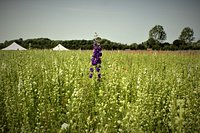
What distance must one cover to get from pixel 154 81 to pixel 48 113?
7.25ft

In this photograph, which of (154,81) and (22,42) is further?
(22,42)

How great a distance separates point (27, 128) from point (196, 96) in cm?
246

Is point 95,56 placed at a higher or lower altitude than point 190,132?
higher

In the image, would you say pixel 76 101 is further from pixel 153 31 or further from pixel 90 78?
pixel 153 31

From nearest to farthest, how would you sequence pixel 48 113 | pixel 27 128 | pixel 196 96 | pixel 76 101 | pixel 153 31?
1. pixel 27 128
2. pixel 76 101
3. pixel 48 113
4. pixel 196 96
5. pixel 153 31

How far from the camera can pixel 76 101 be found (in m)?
2.88

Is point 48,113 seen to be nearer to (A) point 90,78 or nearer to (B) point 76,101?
(B) point 76,101

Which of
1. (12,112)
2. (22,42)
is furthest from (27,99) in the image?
(22,42)

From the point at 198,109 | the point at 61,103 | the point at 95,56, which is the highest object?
the point at 95,56

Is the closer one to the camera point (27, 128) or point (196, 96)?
point (27, 128)

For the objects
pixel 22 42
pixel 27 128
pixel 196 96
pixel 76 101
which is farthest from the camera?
pixel 22 42

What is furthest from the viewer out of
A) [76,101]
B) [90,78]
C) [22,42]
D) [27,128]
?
[22,42]

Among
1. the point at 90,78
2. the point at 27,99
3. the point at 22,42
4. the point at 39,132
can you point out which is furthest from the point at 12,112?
the point at 22,42

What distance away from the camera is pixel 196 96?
3355mm
